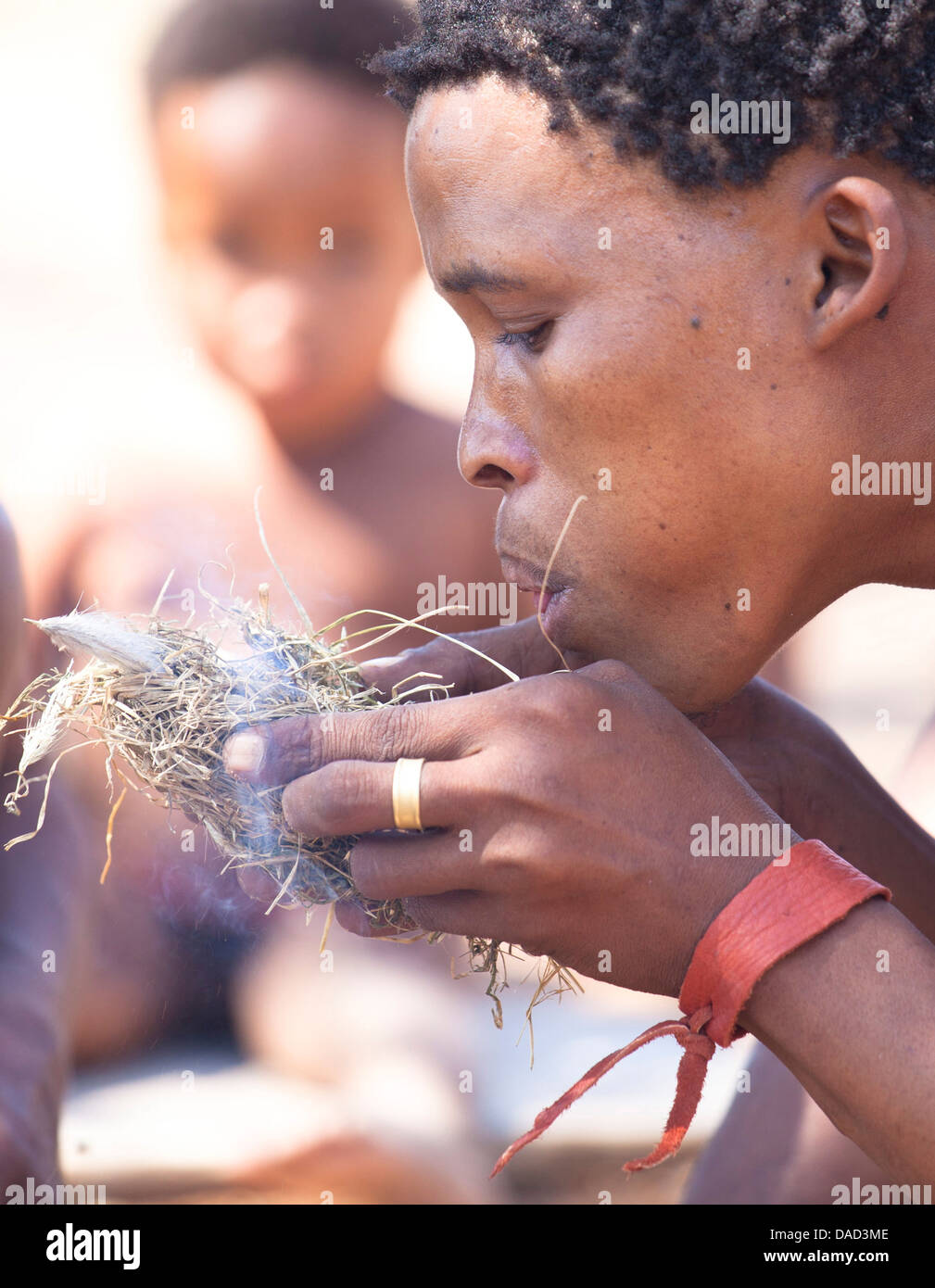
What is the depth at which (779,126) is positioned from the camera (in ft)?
4.06

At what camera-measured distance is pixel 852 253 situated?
127 cm

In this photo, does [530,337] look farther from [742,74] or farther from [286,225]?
[286,225]

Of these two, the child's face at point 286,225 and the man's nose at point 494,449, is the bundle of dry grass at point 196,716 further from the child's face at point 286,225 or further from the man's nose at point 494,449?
the child's face at point 286,225

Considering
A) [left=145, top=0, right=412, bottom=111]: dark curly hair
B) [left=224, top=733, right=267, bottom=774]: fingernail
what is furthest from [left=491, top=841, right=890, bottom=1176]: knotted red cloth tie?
[left=145, top=0, right=412, bottom=111]: dark curly hair

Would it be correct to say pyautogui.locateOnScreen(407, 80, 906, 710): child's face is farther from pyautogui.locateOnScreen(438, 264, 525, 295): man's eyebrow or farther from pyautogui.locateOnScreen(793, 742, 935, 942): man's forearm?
pyautogui.locateOnScreen(793, 742, 935, 942): man's forearm

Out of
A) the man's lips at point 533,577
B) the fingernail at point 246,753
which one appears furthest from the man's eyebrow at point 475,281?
the fingernail at point 246,753

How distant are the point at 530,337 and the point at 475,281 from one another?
0.27 feet

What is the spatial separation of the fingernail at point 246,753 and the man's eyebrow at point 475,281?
517 mm

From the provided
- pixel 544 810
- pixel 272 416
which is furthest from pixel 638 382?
pixel 272 416

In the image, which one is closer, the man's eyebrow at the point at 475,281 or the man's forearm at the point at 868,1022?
the man's forearm at the point at 868,1022

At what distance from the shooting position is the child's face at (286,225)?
2434 mm

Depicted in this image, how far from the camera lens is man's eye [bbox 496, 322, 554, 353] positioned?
4.40 ft
